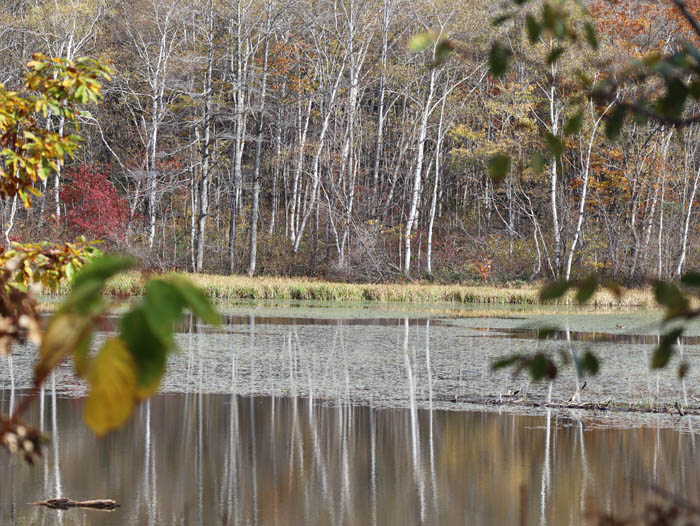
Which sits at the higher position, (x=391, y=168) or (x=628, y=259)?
(x=391, y=168)

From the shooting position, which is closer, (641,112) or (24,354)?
(641,112)

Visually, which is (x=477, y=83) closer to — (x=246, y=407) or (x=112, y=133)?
(x=112, y=133)

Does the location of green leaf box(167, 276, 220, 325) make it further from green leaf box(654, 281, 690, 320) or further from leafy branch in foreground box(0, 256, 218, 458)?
green leaf box(654, 281, 690, 320)

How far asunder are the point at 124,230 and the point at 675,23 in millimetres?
17599

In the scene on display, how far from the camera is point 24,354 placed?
494 inches

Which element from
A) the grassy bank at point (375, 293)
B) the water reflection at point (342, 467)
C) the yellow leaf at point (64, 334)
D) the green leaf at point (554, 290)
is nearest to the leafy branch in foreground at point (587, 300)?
the green leaf at point (554, 290)

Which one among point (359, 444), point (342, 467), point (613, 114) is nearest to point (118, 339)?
point (613, 114)

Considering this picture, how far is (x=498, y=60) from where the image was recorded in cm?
157

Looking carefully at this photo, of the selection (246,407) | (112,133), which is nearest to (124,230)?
(112,133)

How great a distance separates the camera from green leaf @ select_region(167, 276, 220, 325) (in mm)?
942

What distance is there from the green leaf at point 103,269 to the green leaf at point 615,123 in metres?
0.91

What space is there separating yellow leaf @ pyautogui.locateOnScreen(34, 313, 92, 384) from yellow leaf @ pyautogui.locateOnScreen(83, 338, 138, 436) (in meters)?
0.06

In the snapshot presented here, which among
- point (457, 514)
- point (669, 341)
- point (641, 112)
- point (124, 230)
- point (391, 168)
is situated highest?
point (391, 168)

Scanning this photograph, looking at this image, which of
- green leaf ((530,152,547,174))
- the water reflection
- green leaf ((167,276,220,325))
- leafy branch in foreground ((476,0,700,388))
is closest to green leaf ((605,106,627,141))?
leafy branch in foreground ((476,0,700,388))
